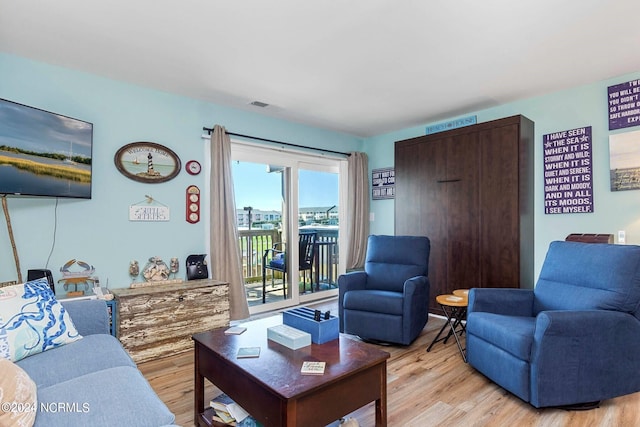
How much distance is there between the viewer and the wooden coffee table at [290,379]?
1.36 meters

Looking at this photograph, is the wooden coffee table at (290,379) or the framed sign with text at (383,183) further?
the framed sign with text at (383,183)

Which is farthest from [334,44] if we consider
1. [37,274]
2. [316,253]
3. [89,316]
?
[316,253]

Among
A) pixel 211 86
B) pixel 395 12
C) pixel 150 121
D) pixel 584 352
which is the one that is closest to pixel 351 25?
pixel 395 12

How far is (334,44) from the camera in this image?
2.42 meters

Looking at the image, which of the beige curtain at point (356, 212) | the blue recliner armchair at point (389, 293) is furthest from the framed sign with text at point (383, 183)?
the blue recliner armchair at point (389, 293)

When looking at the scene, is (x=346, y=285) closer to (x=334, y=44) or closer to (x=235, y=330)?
(x=235, y=330)

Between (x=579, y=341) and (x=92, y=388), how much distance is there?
2.49 m

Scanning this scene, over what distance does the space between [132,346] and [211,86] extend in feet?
7.75

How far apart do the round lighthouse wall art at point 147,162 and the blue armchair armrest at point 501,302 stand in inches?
116

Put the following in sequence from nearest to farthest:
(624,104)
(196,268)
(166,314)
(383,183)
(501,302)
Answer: (501,302), (166,314), (624,104), (196,268), (383,183)

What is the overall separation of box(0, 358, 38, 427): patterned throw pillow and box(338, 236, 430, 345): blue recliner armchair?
7.68 ft

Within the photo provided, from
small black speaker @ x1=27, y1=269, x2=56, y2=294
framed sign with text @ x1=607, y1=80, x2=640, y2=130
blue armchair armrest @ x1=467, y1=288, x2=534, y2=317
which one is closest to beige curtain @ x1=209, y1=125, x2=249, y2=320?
small black speaker @ x1=27, y1=269, x2=56, y2=294

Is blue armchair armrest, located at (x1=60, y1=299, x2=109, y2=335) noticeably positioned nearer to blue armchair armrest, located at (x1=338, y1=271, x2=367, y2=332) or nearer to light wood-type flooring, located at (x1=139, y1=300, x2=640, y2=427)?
light wood-type flooring, located at (x1=139, y1=300, x2=640, y2=427)

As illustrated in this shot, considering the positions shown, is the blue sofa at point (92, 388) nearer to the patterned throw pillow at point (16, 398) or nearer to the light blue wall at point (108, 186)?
the patterned throw pillow at point (16, 398)
